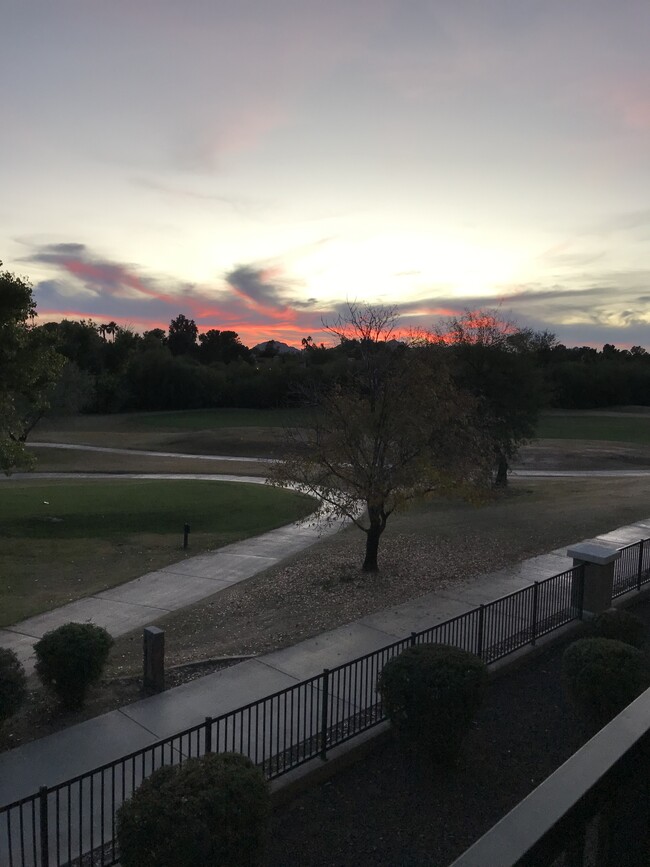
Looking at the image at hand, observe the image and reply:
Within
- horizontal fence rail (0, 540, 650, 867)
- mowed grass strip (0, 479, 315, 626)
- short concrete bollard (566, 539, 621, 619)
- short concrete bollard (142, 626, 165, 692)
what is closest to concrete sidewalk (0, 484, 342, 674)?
mowed grass strip (0, 479, 315, 626)

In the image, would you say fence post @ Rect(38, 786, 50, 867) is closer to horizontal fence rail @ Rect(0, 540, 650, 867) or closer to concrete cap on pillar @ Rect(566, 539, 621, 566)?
horizontal fence rail @ Rect(0, 540, 650, 867)

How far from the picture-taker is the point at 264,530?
24.8m

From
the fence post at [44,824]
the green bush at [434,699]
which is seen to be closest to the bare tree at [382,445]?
the green bush at [434,699]

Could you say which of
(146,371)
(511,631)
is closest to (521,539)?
(511,631)

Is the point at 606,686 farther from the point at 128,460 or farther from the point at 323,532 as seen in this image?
the point at 128,460

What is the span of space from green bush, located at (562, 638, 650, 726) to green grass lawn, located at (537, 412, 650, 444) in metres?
62.8

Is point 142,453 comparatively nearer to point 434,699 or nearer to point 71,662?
point 71,662

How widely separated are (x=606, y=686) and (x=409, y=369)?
422 inches

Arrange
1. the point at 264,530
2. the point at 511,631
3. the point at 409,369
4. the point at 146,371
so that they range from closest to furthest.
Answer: the point at 511,631 < the point at 409,369 < the point at 264,530 < the point at 146,371

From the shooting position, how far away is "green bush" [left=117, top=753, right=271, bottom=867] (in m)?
5.04

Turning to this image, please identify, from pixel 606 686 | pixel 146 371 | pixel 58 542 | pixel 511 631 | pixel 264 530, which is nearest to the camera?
pixel 606 686

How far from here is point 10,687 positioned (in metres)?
8.12

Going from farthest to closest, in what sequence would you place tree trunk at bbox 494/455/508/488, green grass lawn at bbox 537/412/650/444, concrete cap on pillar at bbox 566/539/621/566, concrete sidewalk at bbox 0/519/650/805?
green grass lawn at bbox 537/412/650/444, tree trunk at bbox 494/455/508/488, concrete cap on pillar at bbox 566/539/621/566, concrete sidewalk at bbox 0/519/650/805

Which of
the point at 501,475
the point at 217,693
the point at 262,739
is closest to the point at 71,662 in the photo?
the point at 217,693
